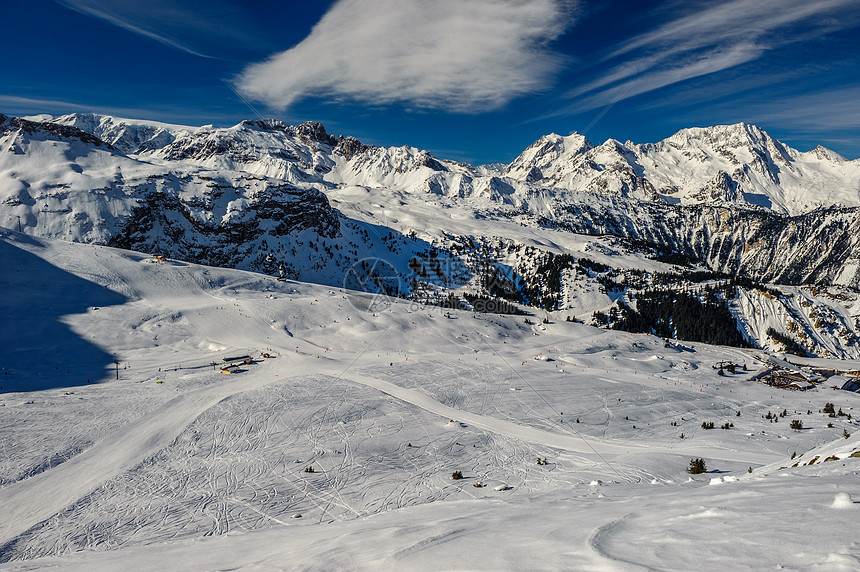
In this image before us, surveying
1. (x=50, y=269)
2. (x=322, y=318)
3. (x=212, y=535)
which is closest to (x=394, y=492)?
(x=212, y=535)

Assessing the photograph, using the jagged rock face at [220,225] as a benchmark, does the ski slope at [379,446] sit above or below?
below

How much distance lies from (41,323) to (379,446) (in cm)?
5307

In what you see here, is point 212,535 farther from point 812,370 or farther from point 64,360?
point 812,370

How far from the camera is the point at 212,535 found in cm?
1562

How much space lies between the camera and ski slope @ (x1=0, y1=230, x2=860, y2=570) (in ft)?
25.3

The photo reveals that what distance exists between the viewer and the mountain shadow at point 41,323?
133 ft

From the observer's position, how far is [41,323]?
170ft

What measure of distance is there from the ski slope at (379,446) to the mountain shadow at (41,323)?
359 mm

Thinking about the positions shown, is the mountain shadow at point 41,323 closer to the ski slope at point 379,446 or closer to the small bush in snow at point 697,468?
the ski slope at point 379,446

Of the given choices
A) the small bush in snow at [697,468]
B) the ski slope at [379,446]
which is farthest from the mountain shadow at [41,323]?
the small bush in snow at [697,468]

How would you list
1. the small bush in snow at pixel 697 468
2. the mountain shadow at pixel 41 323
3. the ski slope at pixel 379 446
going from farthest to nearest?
the mountain shadow at pixel 41 323
the small bush in snow at pixel 697 468
the ski slope at pixel 379 446

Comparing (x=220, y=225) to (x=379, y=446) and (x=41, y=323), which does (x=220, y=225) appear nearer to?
(x=41, y=323)

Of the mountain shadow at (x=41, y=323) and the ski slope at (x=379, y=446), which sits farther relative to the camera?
the mountain shadow at (x=41, y=323)

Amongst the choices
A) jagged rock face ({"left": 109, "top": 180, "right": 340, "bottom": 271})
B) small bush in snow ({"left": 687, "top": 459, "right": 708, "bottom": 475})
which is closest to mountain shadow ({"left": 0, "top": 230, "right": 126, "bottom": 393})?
Result: small bush in snow ({"left": 687, "top": 459, "right": 708, "bottom": 475})
